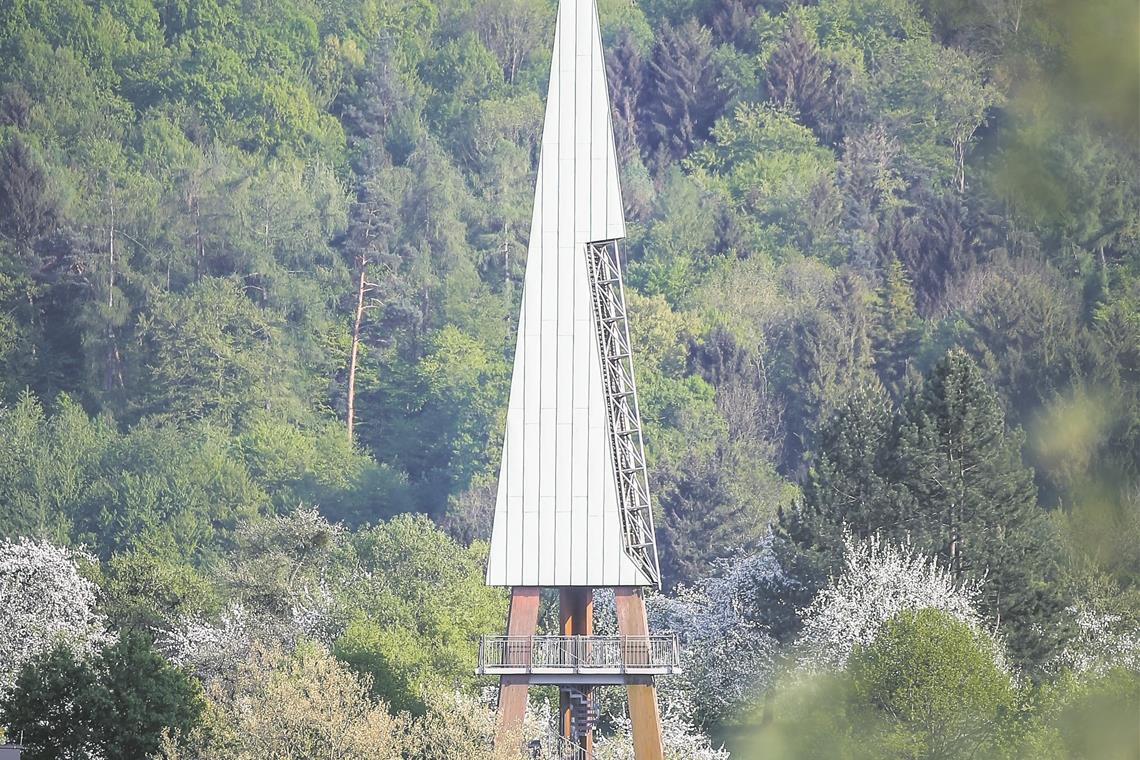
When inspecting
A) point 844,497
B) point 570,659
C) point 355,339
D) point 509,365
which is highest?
point 355,339

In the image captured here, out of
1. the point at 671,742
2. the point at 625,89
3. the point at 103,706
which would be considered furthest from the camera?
the point at 625,89

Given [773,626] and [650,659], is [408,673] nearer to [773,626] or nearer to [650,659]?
[650,659]

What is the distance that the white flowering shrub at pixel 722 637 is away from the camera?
62531 mm

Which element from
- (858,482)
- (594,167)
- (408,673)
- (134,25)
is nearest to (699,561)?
(858,482)

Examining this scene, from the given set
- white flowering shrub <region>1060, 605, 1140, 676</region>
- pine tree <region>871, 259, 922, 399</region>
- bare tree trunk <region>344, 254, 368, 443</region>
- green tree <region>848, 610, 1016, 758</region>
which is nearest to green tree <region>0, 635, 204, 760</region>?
green tree <region>848, 610, 1016, 758</region>

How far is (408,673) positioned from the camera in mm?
51031

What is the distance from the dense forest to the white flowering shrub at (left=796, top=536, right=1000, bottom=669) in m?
0.15

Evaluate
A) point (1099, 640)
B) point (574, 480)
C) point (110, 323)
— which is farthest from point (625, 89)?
point (574, 480)

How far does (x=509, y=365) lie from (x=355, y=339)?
10.0 metres

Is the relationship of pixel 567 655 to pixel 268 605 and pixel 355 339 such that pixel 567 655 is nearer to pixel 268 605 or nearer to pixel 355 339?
pixel 268 605

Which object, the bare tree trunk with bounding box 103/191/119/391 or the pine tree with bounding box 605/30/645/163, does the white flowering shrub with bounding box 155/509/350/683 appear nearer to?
the bare tree trunk with bounding box 103/191/119/391

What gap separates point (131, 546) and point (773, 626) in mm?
53513

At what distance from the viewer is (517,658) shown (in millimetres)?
39906

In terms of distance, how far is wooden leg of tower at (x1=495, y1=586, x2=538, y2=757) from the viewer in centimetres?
3988
